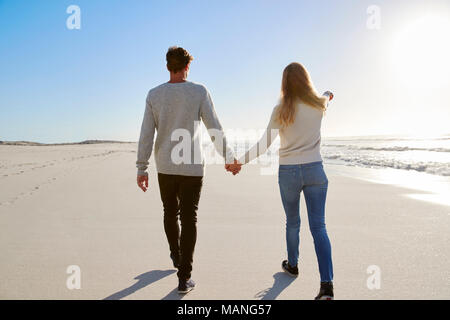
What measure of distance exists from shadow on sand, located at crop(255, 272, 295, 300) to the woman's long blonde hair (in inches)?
55.7

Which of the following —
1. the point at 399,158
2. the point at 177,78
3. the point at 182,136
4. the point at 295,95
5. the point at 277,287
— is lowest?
the point at 277,287

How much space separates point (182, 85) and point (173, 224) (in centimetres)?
128

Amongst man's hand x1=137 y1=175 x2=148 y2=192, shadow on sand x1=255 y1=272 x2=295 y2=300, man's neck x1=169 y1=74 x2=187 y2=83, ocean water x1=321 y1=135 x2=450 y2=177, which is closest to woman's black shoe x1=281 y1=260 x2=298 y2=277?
shadow on sand x1=255 y1=272 x2=295 y2=300

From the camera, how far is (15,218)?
5.33m

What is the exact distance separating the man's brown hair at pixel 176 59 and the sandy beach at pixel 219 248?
193cm

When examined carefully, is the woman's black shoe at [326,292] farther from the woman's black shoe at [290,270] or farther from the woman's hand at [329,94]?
the woman's hand at [329,94]

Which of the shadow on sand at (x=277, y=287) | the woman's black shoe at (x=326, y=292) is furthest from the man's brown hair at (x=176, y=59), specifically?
the woman's black shoe at (x=326, y=292)

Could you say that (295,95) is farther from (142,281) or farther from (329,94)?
(142,281)

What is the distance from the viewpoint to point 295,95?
118 inches

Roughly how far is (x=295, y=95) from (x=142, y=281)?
213 centimetres

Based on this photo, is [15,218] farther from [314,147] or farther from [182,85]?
[314,147]

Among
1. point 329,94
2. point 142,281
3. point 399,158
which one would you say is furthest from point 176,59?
point 399,158

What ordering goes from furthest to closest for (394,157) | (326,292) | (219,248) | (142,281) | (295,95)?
1. (394,157)
2. (219,248)
3. (142,281)
4. (295,95)
5. (326,292)
